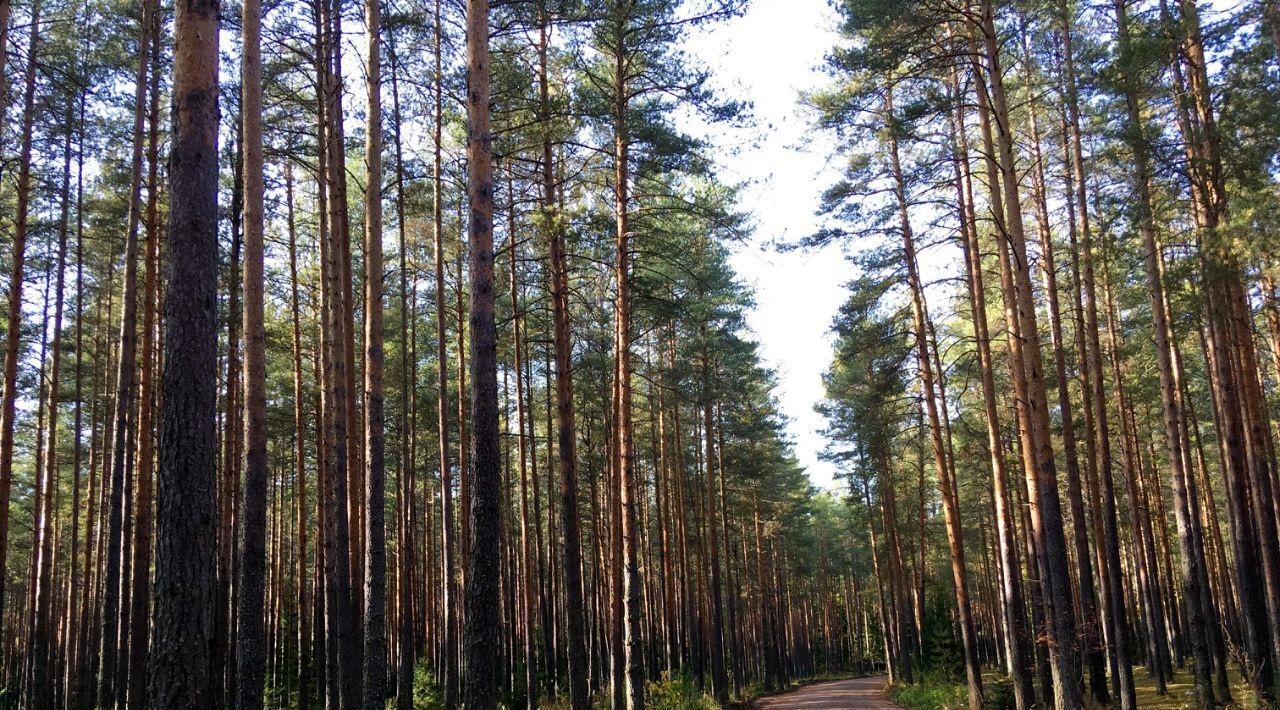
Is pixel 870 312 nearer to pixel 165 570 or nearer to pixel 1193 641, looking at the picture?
pixel 1193 641

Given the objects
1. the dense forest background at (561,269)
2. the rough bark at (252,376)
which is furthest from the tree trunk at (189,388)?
the rough bark at (252,376)

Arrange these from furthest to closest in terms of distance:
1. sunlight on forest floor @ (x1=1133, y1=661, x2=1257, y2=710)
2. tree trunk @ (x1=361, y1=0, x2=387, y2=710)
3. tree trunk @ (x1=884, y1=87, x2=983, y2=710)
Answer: tree trunk @ (x1=884, y1=87, x2=983, y2=710) < sunlight on forest floor @ (x1=1133, y1=661, x2=1257, y2=710) < tree trunk @ (x1=361, y1=0, x2=387, y2=710)

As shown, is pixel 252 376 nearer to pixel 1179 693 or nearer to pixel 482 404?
pixel 482 404

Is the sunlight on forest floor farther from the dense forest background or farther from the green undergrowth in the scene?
the green undergrowth

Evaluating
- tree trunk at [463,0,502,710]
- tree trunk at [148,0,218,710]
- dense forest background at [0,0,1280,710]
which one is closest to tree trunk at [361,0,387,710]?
dense forest background at [0,0,1280,710]

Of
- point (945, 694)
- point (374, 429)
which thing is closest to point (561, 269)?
point (374, 429)

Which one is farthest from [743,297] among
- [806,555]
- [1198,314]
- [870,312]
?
[806,555]

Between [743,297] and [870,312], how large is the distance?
5656 mm

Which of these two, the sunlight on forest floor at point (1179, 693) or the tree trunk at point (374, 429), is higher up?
the tree trunk at point (374, 429)

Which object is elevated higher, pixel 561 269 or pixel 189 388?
pixel 561 269

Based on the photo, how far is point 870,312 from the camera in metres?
17.8

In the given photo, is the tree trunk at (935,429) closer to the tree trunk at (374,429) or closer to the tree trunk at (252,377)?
the tree trunk at (374,429)

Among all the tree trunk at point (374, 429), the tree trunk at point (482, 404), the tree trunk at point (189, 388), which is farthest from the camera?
the tree trunk at point (374, 429)

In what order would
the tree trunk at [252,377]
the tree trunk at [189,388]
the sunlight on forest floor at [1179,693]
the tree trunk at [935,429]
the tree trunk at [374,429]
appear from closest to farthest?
the tree trunk at [189,388] < the tree trunk at [252,377] < the tree trunk at [374,429] < the sunlight on forest floor at [1179,693] < the tree trunk at [935,429]
